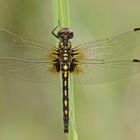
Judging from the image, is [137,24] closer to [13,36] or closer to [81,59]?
[81,59]

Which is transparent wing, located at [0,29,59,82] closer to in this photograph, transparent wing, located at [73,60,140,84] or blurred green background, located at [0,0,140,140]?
transparent wing, located at [73,60,140,84]

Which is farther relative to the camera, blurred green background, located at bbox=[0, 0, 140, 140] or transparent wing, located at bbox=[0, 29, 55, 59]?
blurred green background, located at bbox=[0, 0, 140, 140]

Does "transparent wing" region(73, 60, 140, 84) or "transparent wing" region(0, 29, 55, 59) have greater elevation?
"transparent wing" region(0, 29, 55, 59)

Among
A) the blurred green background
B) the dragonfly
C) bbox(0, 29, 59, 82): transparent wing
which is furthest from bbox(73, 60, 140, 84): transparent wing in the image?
the blurred green background

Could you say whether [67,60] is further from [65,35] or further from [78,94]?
[78,94]

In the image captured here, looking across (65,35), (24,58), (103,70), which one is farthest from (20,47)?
(103,70)
